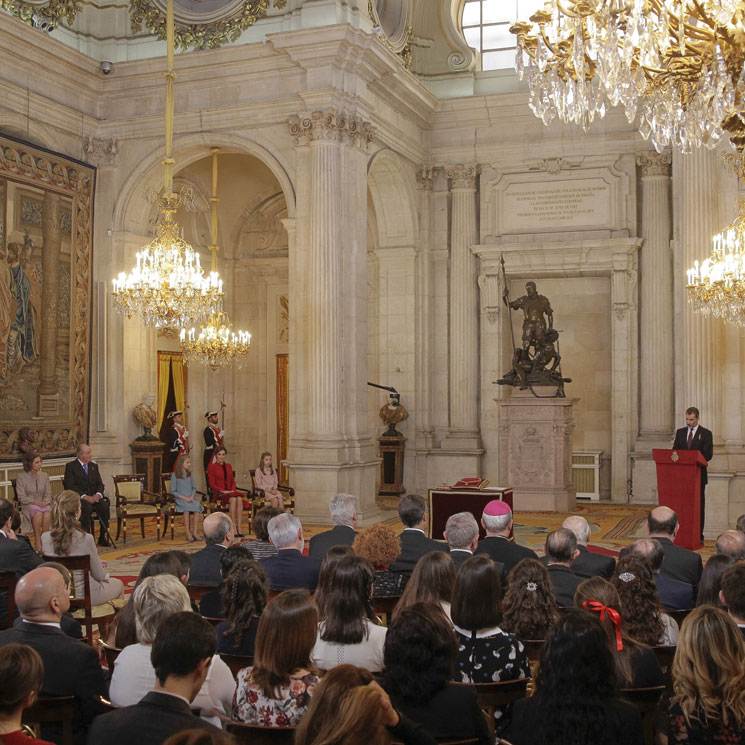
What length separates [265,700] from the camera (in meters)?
3.38

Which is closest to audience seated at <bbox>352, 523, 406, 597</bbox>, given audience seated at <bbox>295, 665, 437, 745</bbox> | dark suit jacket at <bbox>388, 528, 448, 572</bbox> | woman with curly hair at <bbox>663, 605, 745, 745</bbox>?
dark suit jacket at <bbox>388, 528, 448, 572</bbox>

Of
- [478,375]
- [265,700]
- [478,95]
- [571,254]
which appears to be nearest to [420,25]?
[478,95]

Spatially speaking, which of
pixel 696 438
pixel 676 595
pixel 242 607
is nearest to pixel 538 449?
pixel 696 438

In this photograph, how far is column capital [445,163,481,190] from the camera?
17203 millimetres

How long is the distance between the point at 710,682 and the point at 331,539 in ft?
12.8

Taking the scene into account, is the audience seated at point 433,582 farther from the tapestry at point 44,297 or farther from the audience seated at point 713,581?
the tapestry at point 44,297

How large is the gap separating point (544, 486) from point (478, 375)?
2834 millimetres

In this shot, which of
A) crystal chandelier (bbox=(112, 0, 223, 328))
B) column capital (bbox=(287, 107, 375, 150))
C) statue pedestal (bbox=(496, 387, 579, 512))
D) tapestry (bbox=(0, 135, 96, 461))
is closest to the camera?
crystal chandelier (bbox=(112, 0, 223, 328))

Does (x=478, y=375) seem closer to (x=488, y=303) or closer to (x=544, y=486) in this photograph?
(x=488, y=303)

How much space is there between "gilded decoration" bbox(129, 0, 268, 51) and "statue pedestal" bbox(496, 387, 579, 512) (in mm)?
6713

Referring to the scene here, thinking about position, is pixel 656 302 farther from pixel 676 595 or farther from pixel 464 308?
pixel 676 595

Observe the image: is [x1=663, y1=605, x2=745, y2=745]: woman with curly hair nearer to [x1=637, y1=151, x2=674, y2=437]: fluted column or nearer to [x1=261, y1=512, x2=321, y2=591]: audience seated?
[x1=261, y1=512, x2=321, y2=591]: audience seated

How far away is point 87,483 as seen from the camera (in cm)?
1204

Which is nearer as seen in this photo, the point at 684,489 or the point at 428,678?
the point at 428,678
